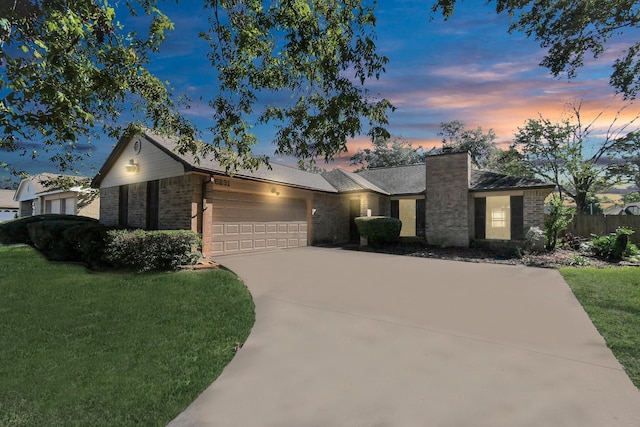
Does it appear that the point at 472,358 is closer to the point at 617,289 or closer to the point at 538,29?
the point at 617,289

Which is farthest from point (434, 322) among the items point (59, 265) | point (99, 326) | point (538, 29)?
point (538, 29)

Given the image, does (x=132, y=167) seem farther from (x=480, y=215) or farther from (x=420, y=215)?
(x=480, y=215)

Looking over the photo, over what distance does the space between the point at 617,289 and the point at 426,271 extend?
427cm

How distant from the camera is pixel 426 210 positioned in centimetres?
1541

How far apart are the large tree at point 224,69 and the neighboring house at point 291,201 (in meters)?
3.96

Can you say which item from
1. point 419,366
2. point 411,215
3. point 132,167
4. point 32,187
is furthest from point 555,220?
point 32,187

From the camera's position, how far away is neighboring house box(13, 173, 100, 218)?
2045 centimetres

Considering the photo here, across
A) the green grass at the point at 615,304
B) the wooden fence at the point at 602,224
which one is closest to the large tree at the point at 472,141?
the wooden fence at the point at 602,224

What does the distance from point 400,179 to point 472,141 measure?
64.4 ft

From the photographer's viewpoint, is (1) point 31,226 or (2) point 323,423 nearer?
(2) point 323,423

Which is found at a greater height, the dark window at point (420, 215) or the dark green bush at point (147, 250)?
the dark window at point (420, 215)

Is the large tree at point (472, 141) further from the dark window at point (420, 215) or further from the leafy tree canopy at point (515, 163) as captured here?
the dark window at point (420, 215)

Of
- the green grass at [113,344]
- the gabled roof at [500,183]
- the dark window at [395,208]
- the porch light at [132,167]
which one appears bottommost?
the green grass at [113,344]

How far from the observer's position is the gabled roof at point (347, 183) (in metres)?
16.3
